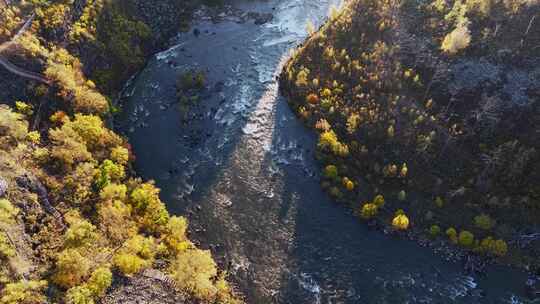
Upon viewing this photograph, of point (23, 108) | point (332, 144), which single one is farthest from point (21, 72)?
point (332, 144)

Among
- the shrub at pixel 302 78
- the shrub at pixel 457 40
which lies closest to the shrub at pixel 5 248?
the shrub at pixel 302 78

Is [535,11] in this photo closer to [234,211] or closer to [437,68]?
[437,68]

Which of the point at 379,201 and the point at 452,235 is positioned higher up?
the point at 379,201

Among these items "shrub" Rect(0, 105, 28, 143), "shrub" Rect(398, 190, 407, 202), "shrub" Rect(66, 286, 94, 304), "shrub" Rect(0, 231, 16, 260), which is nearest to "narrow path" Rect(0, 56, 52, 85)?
"shrub" Rect(0, 105, 28, 143)

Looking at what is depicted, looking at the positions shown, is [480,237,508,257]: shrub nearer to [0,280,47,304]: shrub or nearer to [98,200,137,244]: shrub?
[98,200,137,244]: shrub

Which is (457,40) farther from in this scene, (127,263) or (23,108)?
(23,108)

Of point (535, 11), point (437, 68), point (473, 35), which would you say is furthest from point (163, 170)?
point (535, 11)
